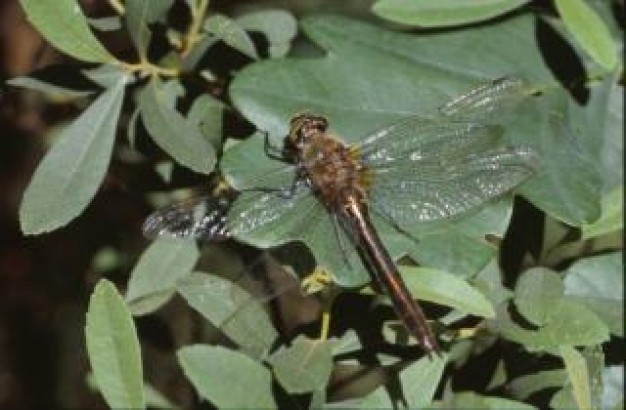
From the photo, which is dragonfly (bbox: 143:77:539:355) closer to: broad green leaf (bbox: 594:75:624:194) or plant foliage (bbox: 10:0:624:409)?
plant foliage (bbox: 10:0:624:409)

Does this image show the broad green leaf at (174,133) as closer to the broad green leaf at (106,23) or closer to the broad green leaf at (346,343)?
the broad green leaf at (106,23)

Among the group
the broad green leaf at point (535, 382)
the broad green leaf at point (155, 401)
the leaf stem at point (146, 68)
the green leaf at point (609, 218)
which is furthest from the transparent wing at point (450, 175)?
the broad green leaf at point (155, 401)

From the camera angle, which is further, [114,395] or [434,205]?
[434,205]

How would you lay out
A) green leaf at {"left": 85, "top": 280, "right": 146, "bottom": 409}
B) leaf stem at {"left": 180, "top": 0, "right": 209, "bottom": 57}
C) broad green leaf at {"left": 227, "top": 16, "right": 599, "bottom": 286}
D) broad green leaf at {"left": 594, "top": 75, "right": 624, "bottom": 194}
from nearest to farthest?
green leaf at {"left": 85, "top": 280, "right": 146, "bottom": 409}, broad green leaf at {"left": 227, "top": 16, "right": 599, "bottom": 286}, leaf stem at {"left": 180, "top": 0, "right": 209, "bottom": 57}, broad green leaf at {"left": 594, "top": 75, "right": 624, "bottom": 194}

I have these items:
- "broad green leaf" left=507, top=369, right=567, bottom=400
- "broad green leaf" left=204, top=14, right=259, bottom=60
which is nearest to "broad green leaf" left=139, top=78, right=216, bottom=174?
"broad green leaf" left=204, top=14, right=259, bottom=60

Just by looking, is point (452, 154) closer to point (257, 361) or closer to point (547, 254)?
point (547, 254)

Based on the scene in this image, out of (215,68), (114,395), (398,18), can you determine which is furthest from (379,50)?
(114,395)

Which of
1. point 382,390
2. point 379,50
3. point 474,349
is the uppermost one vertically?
point 379,50
